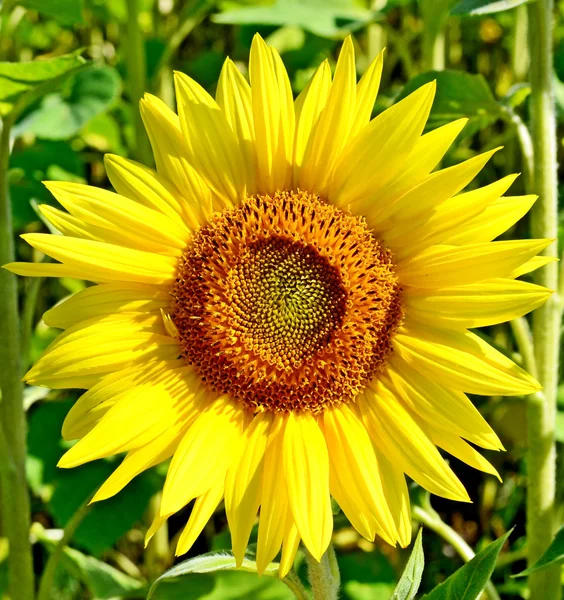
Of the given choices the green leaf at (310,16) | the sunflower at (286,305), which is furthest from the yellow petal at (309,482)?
the green leaf at (310,16)

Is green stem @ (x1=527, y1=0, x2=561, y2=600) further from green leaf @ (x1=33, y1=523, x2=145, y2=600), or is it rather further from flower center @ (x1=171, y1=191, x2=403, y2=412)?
green leaf @ (x1=33, y1=523, x2=145, y2=600)

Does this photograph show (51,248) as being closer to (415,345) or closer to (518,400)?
(415,345)

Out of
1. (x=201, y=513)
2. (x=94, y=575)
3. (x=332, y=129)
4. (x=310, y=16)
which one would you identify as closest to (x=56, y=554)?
(x=94, y=575)

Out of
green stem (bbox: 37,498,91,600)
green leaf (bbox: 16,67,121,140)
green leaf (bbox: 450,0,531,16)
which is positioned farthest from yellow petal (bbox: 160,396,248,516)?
green leaf (bbox: 16,67,121,140)

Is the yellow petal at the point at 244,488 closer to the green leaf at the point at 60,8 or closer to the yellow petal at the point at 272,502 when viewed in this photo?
the yellow petal at the point at 272,502

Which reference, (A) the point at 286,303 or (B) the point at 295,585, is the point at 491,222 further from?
(B) the point at 295,585
